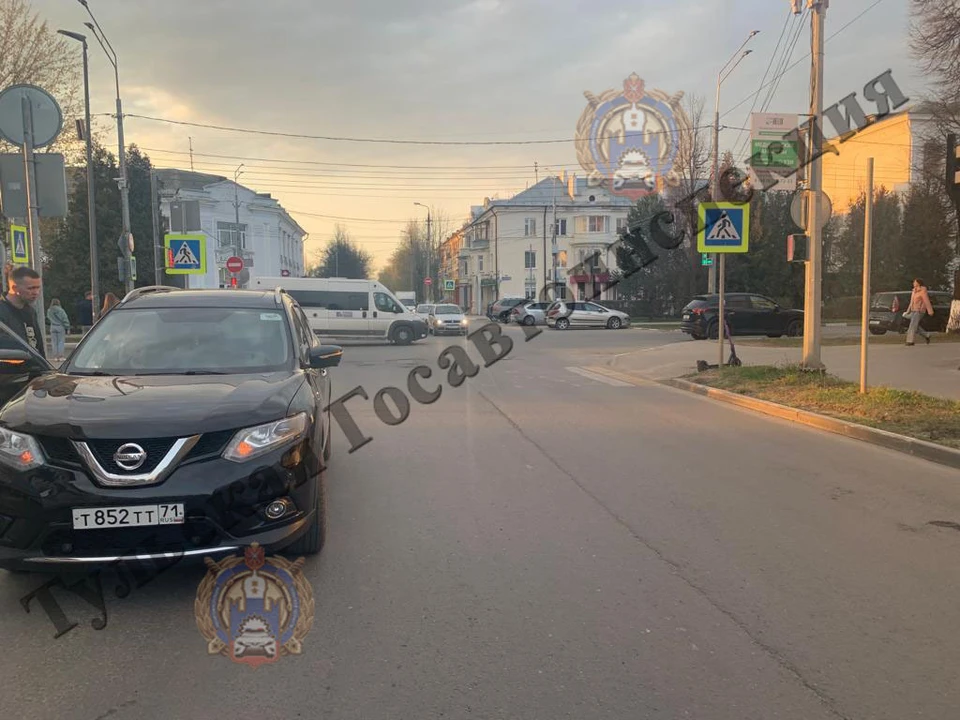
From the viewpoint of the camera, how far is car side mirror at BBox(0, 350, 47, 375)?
5348 millimetres

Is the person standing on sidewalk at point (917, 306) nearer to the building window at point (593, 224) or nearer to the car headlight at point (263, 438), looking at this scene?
the car headlight at point (263, 438)

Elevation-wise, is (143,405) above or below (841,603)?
above

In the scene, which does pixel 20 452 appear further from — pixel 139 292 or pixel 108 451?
pixel 139 292

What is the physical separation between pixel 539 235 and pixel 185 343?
69.3m

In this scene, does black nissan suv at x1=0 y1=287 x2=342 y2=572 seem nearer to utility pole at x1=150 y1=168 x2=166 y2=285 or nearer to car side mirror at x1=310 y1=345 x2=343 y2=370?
car side mirror at x1=310 y1=345 x2=343 y2=370

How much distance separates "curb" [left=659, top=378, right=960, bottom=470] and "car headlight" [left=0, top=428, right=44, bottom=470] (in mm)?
7948

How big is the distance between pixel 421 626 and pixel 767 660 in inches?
65.4

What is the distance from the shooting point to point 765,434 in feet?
28.9

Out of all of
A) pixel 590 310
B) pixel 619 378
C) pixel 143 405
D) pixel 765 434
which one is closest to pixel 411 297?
pixel 590 310

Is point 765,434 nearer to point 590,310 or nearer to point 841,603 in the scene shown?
point 841,603

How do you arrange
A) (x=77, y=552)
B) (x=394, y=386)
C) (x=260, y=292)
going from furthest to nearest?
(x=394, y=386), (x=260, y=292), (x=77, y=552)

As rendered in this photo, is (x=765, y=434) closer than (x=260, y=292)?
No

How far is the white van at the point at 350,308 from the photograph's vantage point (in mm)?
26531

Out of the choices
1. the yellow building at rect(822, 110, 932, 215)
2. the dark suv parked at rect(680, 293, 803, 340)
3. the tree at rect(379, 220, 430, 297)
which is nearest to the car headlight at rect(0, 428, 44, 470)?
the dark suv parked at rect(680, 293, 803, 340)
